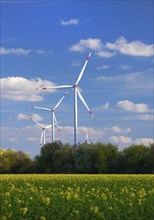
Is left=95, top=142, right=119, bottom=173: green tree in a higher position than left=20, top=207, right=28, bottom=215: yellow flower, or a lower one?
higher

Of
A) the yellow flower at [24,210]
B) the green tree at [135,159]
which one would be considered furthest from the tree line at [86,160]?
the yellow flower at [24,210]

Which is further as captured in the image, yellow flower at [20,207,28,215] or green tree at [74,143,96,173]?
green tree at [74,143,96,173]

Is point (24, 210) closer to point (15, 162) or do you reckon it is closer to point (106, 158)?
point (106, 158)

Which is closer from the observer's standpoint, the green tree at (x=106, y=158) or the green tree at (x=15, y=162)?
the green tree at (x=106, y=158)

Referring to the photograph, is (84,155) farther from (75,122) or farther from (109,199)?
(109,199)

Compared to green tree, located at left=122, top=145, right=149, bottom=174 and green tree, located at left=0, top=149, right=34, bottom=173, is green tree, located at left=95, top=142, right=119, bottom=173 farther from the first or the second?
green tree, located at left=0, top=149, right=34, bottom=173

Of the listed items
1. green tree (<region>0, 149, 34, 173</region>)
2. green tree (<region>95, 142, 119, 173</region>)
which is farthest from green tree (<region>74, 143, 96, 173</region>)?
green tree (<region>0, 149, 34, 173</region>)

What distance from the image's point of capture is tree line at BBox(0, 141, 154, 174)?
251 ft

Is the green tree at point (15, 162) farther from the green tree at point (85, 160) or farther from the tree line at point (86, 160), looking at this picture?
the green tree at point (85, 160)

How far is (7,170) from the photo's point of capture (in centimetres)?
9012

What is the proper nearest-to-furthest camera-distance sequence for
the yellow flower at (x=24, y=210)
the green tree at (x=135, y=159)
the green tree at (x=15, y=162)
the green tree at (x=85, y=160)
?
the yellow flower at (x=24, y=210) < the green tree at (x=135, y=159) < the green tree at (x=85, y=160) < the green tree at (x=15, y=162)

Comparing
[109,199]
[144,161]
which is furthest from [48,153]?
[109,199]

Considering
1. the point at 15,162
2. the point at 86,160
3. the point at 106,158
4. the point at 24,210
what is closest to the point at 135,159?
the point at 106,158

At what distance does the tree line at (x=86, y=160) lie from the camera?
251 feet
